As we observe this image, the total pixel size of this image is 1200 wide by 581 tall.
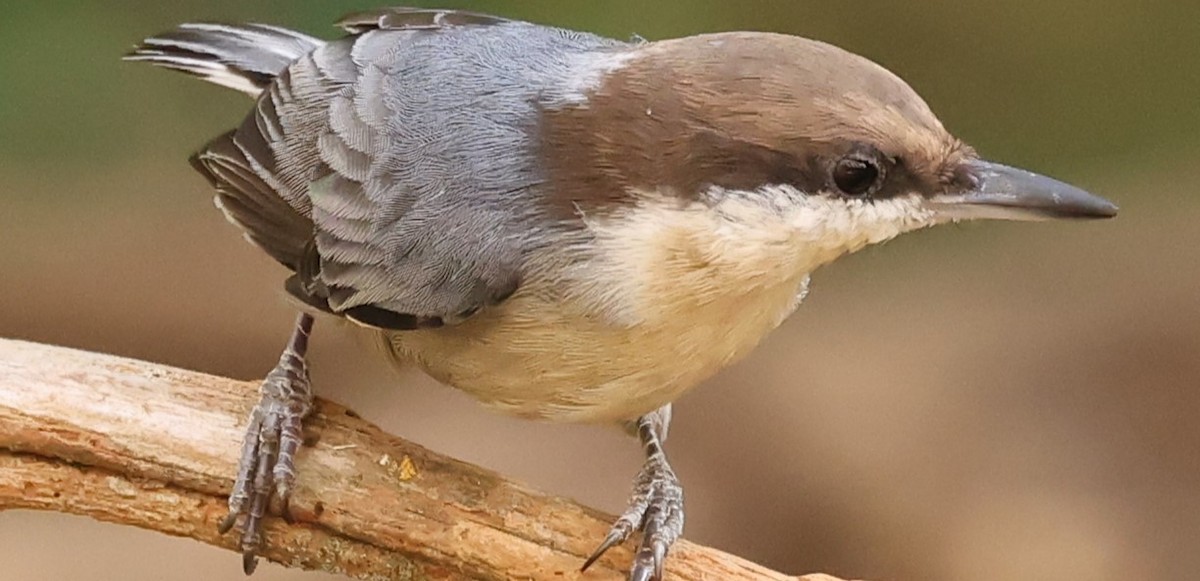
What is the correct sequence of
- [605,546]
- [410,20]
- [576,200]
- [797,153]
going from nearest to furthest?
[797,153], [576,200], [605,546], [410,20]

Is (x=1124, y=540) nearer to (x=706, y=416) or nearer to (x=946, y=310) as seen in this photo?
(x=946, y=310)

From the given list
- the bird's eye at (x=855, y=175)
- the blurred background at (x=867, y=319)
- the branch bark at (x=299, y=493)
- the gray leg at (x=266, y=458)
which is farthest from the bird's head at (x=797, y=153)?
the blurred background at (x=867, y=319)

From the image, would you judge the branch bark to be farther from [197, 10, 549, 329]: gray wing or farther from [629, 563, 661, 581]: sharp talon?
[197, 10, 549, 329]: gray wing

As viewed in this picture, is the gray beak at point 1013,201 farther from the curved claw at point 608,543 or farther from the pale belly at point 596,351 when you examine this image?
the curved claw at point 608,543

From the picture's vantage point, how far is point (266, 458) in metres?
1.67

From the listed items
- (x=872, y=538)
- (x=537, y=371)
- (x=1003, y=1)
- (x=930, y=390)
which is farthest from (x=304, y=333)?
(x=1003, y=1)

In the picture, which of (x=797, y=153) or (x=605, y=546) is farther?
(x=605, y=546)

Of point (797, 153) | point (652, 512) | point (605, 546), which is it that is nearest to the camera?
point (797, 153)

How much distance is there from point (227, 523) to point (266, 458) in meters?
0.10

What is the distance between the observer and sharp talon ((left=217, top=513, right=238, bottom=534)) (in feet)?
5.38

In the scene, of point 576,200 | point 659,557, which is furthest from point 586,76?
point 659,557

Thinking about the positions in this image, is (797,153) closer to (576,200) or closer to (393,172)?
(576,200)

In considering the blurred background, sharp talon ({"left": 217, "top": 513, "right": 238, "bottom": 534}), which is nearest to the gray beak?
sharp talon ({"left": 217, "top": 513, "right": 238, "bottom": 534})

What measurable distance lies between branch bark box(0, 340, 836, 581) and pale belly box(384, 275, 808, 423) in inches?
5.5
